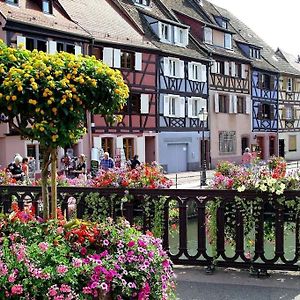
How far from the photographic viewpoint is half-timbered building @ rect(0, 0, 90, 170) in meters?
23.0

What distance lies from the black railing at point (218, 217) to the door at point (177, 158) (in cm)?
2637

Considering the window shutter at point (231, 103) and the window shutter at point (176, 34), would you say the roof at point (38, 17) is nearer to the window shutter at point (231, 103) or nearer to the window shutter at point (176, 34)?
the window shutter at point (176, 34)

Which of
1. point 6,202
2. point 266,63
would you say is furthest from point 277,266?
point 266,63

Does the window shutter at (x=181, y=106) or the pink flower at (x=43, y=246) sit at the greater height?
the window shutter at (x=181, y=106)

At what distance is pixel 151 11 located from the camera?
34531 millimetres

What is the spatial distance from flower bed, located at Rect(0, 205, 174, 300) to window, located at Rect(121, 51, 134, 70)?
25854 millimetres

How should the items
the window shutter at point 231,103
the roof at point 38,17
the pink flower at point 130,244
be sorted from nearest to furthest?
the pink flower at point 130,244, the roof at point 38,17, the window shutter at point 231,103

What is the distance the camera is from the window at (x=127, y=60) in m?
29.4

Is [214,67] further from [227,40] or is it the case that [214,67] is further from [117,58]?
[117,58]

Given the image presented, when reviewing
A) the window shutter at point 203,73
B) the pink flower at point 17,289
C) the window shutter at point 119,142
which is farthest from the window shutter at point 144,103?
the pink flower at point 17,289

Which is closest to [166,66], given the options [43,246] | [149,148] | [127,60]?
[127,60]

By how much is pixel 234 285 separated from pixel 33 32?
20.6 m

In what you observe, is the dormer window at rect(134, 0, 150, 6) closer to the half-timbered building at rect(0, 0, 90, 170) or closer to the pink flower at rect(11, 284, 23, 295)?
the half-timbered building at rect(0, 0, 90, 170)

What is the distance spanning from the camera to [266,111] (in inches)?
1750
